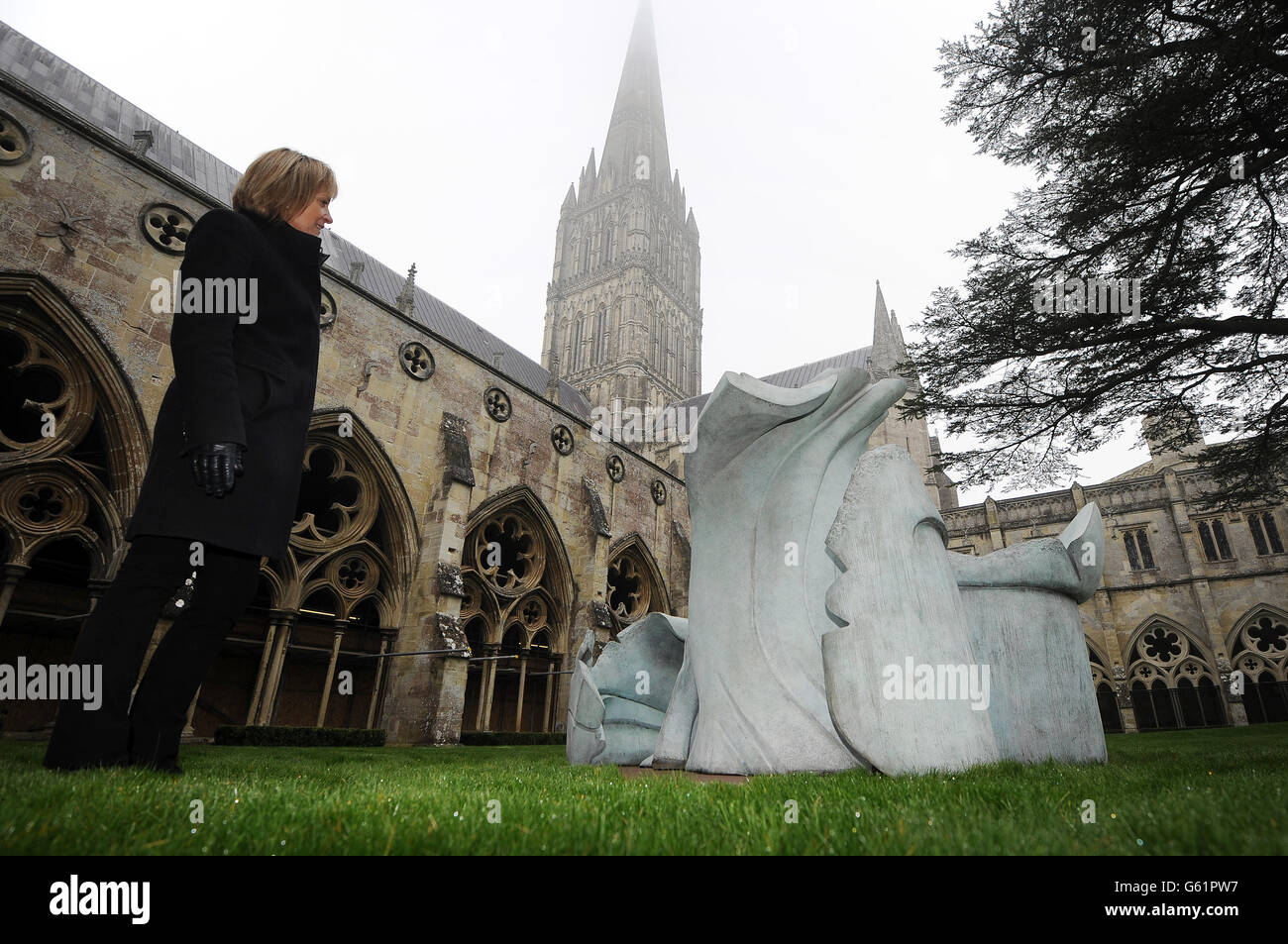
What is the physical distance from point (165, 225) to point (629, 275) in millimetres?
36455

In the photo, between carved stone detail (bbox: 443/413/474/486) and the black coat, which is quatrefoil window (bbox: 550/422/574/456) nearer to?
carved stone detail (bbox: 443/413/474/486)

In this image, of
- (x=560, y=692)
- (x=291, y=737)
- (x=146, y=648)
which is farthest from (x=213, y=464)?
(x=560, y=692)

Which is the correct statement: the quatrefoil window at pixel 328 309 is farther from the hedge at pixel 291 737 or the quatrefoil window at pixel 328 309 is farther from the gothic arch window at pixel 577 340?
the gothic arch window at pixel 577 340

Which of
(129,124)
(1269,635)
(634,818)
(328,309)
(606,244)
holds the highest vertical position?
(606,244)

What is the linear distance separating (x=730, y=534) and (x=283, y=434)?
110 inches

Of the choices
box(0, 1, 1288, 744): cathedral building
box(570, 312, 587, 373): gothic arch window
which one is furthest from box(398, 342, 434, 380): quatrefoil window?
box(570, 312, 587, 373): gothic arch window

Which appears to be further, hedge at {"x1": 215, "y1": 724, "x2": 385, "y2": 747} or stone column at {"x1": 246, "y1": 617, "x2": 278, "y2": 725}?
stone column at {"x1": 246, "y1": 617, "x2": 278, "y2": 725}

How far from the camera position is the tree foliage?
546cm

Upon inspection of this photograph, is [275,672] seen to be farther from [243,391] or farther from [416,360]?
[243,391]

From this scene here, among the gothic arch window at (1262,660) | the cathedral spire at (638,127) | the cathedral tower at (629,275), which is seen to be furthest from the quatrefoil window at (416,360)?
the cathedral spire at (638,127)

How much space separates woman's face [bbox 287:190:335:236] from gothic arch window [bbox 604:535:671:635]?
16.2 m

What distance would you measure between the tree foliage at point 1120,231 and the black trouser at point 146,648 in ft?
24.4

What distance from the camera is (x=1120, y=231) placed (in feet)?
22.0

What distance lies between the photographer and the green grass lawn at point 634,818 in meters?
1.34
